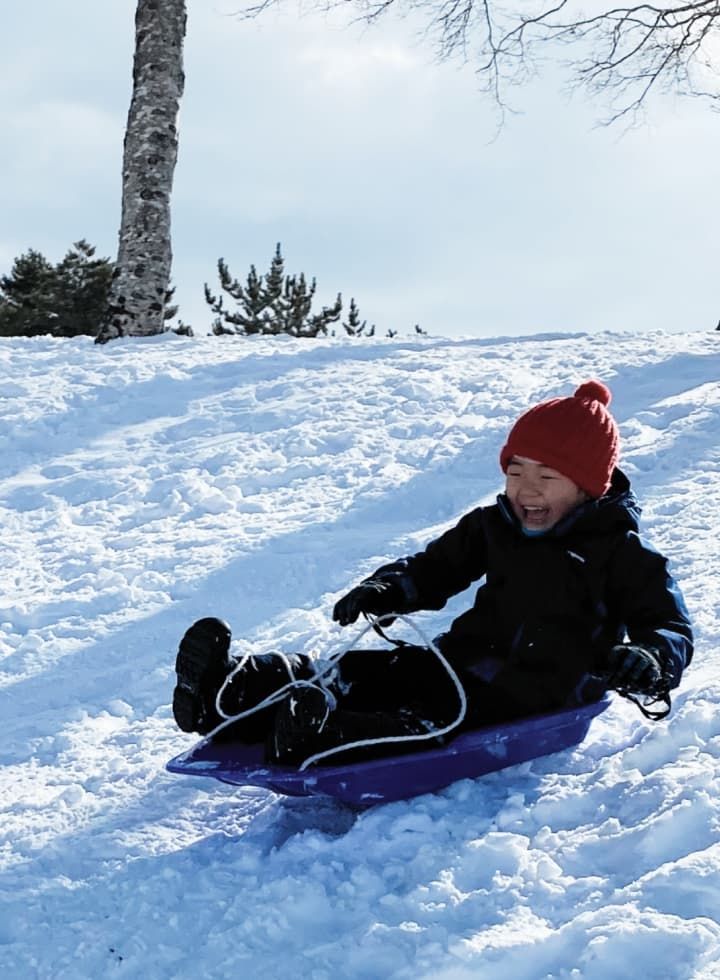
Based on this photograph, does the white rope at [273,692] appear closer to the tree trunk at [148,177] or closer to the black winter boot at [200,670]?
the black winter boot at [200,670]

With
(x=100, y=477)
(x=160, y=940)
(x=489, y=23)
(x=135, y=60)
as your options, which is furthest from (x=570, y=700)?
(x=489, y=23)

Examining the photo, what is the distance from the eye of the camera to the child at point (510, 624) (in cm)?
241

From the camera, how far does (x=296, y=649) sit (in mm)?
3594

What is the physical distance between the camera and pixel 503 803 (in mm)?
2373

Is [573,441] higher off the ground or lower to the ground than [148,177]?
lower

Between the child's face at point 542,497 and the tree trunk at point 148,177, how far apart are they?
6115 millimetres

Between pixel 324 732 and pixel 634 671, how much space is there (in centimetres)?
71

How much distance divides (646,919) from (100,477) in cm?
398

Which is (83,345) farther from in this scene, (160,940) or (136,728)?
(160,940)

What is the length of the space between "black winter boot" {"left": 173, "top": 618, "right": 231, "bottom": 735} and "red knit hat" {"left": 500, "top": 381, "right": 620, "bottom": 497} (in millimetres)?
929

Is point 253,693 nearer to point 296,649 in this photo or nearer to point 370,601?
point 370,601

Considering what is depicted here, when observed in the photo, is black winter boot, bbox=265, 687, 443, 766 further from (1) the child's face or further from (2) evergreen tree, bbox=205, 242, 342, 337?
(2) evergreen tree, bbox=205, 242, 342, 337

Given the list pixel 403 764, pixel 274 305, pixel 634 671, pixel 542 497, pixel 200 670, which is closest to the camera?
pixel 634 671

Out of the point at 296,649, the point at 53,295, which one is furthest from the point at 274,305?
the point at 296,649
